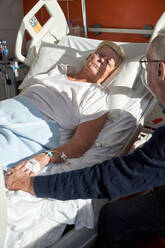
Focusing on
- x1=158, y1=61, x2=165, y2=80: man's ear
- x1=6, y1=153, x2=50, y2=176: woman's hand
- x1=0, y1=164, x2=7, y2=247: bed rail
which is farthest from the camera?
x1=6, y1=153, x2=50, y2=176: woman's hand

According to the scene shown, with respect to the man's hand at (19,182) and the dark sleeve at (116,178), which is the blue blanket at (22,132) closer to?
the man's hand at (19,182)

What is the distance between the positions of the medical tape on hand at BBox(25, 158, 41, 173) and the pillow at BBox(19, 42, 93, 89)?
3.86ft

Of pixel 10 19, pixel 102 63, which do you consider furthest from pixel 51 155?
pixel 10 19

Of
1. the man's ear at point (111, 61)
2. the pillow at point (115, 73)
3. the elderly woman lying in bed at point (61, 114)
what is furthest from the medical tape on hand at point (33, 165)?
the man's ear at point (111, 61)

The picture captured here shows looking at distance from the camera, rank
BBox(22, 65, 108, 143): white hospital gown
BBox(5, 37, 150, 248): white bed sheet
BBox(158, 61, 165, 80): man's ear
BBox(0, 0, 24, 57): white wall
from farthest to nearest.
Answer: BBox(0, 0, 24, 57): white wall, BBox(22, 65, 108, 143): white hospital gown, BBox(5, 37, 150, 248): white bed sheet, BBox(158, 61, 165, 80): man's ear

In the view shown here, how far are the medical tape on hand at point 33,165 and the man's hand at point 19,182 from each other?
84 mm

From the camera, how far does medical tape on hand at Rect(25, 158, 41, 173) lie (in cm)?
127

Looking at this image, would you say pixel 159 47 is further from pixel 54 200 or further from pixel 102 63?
pixel 102 63

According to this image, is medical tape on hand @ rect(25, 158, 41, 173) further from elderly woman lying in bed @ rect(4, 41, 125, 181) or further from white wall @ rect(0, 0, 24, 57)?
white wall @ rect(0, 0, 24, 57)

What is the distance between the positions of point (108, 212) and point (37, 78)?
3.85 ft

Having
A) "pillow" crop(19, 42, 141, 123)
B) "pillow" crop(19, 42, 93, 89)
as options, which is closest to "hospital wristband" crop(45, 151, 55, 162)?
"pillow" crop(19, 42, 141, 123)

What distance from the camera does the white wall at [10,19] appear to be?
13.0 feet

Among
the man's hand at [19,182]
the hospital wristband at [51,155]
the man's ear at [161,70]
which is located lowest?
the hospital wristband at [51,155]

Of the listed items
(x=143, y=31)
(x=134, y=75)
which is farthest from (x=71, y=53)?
(x=143, y=31)
